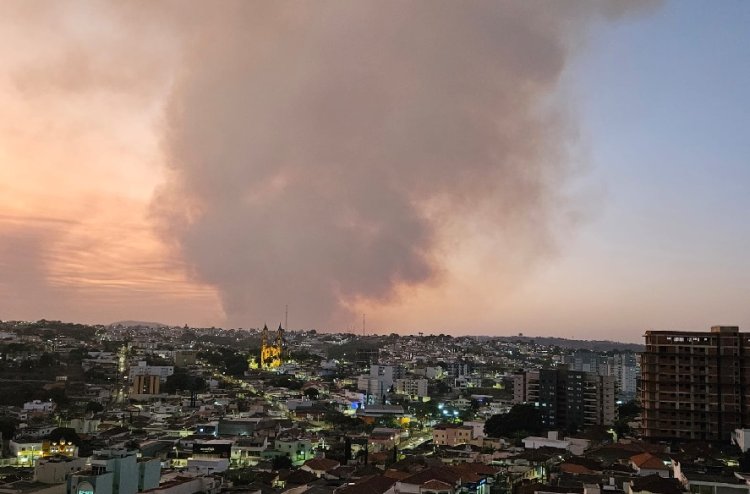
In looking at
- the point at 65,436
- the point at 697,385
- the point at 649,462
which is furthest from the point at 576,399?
the point at 65,436

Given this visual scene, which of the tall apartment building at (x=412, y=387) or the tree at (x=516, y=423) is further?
the tall apartment building at (x=412, y=387)

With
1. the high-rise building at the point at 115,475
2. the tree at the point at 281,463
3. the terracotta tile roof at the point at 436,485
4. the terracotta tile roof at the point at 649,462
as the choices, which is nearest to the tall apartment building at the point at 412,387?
the tree at the point at 281,463

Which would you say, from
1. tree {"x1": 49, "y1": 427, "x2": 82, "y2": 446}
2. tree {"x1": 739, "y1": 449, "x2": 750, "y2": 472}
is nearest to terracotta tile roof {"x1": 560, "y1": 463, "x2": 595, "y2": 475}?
tree {"x1": 739, "y1": 449, "x2": 750, "y2": 472}

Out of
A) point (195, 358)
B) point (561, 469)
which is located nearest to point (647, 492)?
point (561, 469)

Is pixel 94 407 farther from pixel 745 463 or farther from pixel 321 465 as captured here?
pixel 745 463

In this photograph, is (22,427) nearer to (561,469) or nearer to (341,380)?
(561,469)

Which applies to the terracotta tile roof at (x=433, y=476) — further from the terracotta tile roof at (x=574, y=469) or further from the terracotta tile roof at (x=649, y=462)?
the terracotta tile roof at (x=649, y=462)
